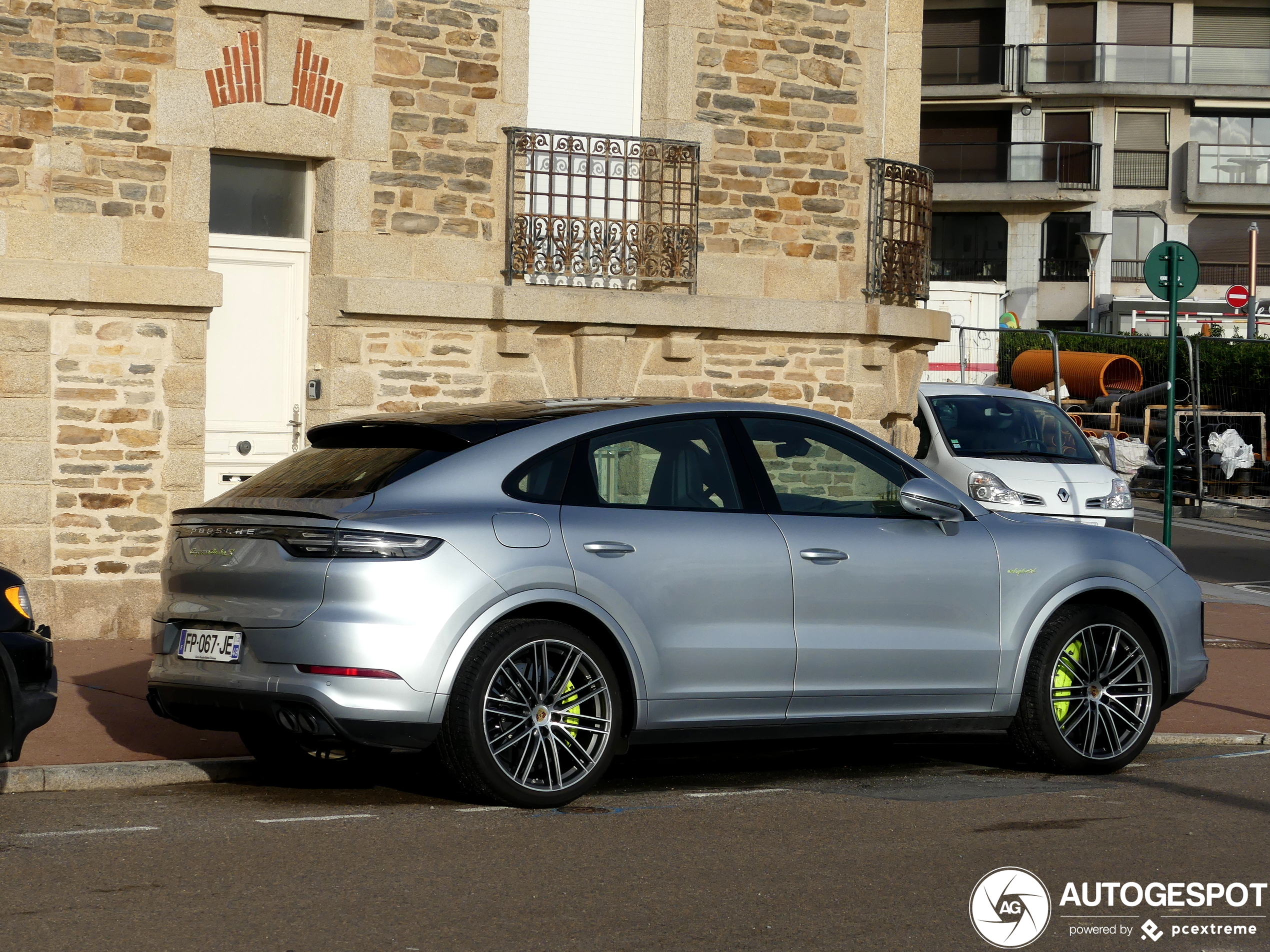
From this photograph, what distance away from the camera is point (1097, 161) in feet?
177

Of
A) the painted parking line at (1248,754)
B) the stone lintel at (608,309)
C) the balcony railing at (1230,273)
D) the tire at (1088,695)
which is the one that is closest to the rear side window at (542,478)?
the tire at (1088,695)

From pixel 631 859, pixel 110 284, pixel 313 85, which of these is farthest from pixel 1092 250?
pixel 631 859

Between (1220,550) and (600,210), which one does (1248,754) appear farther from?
(1220,550)

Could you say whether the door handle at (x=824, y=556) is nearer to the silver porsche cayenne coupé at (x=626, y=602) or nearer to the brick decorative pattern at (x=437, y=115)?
the silver porsche cayenne coupé at (x=626, y=602)

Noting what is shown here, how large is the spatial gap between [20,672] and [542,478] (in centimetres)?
210

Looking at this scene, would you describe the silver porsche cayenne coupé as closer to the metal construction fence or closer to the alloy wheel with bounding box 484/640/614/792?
the alloy wheel with bounding box 484/640/614/792

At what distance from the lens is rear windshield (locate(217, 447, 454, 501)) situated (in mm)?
6695

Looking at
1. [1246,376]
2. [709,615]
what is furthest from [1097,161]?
[709,615]

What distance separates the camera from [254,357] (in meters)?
12.9

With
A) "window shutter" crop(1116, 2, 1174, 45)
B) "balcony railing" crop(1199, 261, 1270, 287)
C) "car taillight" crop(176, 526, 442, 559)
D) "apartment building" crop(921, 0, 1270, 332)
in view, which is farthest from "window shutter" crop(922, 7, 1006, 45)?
"car taillight" crop(176, 526, 442, 559)

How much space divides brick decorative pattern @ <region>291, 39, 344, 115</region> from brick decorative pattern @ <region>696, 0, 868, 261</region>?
124 inches

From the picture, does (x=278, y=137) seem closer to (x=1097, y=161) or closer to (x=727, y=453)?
(x=727, y=453)

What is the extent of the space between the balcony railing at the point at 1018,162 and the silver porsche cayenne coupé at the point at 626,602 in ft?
155

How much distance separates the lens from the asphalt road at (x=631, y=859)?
494 cm
